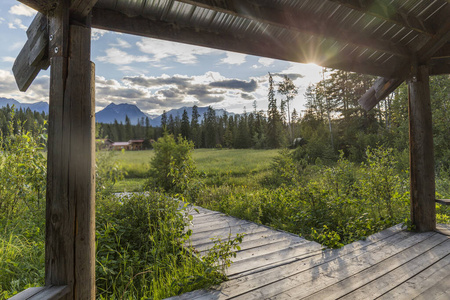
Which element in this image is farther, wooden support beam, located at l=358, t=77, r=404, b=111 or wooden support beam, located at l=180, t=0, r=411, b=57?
wooden support beam, located at l=358, t=77, r=404, b=111

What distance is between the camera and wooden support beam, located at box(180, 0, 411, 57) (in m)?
2.48

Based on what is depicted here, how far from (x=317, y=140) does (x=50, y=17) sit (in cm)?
1743

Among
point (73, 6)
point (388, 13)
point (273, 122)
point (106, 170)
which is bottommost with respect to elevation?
point (106, 170)

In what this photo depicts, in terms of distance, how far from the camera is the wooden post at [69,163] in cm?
176

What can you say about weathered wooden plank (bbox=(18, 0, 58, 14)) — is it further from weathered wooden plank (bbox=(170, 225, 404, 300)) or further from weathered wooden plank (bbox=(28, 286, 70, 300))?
weathered wooden plank (bbox=(170, 225, 404, 300))

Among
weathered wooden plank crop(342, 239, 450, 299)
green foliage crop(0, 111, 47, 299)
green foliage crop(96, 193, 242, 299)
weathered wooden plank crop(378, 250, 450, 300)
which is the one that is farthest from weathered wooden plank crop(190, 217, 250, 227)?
weathered wooden plank crop(378, 250, 450, 300)

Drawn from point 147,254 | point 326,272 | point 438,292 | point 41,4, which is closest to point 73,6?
point 41,4

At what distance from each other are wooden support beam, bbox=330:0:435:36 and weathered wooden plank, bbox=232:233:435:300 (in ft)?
9.13

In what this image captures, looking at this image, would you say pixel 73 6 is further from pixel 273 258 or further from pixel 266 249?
pixel 266 249

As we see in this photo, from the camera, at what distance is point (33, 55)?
2012 millimetres

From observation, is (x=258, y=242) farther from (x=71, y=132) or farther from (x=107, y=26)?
(x=107, y=26)

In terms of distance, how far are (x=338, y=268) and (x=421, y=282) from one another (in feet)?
2.53

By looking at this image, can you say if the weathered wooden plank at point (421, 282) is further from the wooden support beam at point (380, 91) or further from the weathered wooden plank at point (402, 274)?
the wooden support beam at point (380, 91)

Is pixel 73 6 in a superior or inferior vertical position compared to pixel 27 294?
superior
